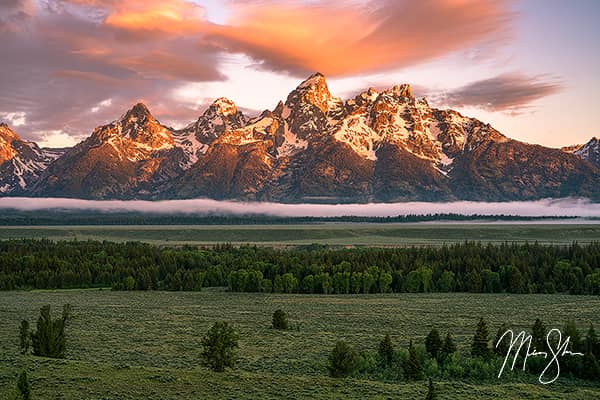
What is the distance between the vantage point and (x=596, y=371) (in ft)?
155

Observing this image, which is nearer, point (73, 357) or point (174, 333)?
point (73, 357)

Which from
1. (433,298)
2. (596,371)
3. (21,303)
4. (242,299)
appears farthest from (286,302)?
(596,371)

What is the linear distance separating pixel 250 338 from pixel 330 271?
222 feet

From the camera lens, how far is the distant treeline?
121m

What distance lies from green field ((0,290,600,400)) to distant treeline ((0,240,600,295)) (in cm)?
861

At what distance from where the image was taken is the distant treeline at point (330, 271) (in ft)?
396

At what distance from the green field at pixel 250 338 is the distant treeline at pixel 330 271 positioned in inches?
339

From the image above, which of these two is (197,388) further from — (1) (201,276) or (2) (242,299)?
(1) (201,276)

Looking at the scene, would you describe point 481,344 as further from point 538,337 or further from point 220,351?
point 220,351

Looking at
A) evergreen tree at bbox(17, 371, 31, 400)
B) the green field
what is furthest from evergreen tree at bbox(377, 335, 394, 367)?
evergreen tree at bbox(17, 371, 31, 400)

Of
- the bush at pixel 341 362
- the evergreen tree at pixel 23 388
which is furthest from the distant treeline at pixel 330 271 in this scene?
the evergreen tree at pixel 23 388

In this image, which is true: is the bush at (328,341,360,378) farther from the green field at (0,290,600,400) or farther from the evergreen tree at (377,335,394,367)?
the evergreen tree at (377,335,394,367)

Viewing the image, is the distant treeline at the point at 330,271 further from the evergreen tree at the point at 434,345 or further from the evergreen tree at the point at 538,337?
the evergreen tree at the point at 538,337

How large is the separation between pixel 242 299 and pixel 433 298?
3189 cm
